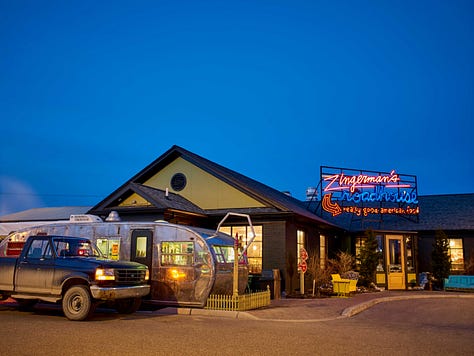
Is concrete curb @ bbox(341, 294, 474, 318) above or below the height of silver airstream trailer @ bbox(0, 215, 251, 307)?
below

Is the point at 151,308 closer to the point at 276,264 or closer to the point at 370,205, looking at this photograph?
the point at 276,264

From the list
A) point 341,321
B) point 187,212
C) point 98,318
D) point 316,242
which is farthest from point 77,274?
point 316,242

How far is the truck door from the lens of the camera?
12.1m

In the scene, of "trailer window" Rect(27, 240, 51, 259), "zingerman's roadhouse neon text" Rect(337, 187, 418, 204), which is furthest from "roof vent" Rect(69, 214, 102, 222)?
"zingerman's roadhouse neon text" Rect(337, 187, 418, 204)

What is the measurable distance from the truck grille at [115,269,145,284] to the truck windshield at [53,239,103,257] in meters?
1.44

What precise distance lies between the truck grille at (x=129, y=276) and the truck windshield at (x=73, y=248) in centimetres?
144

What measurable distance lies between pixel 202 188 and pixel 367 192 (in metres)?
11.2

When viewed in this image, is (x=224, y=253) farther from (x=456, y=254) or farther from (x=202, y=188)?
(x=456, y=254)

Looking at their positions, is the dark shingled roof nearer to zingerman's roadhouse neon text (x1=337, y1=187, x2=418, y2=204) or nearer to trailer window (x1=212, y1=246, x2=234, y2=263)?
trailer window (x1=212, y1=246, x2=234, y2=263)

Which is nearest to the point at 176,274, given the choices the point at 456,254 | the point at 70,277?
the point at 70,277

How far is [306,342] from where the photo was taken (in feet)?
29.3

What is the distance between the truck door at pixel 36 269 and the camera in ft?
39.8

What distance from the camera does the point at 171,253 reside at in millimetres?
14492

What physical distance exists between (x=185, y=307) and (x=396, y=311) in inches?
269
